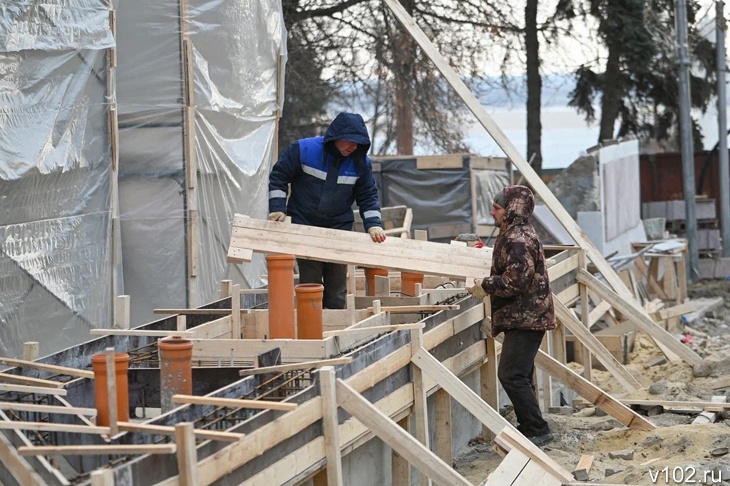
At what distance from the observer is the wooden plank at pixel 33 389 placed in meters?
5.38

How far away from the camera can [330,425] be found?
584 cm

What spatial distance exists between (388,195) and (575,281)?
345 inches

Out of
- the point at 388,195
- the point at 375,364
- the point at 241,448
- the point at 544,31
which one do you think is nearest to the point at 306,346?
the point at 375,364

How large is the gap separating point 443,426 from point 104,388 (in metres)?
3.34

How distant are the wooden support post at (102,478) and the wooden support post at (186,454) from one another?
37 centimetres

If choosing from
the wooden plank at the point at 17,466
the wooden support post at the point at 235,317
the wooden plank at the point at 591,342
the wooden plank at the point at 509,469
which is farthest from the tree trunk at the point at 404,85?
the wooden plank at the point at 17,466

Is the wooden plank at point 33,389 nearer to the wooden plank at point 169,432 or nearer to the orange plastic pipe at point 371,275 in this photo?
the wooden plank at point 169,432

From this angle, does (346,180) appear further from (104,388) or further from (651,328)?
(651,328)

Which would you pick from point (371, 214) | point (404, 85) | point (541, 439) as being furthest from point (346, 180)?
point (404, 85)

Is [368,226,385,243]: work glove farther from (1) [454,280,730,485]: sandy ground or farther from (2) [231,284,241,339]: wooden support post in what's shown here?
(1) [454,280,730,485]: sandy ground

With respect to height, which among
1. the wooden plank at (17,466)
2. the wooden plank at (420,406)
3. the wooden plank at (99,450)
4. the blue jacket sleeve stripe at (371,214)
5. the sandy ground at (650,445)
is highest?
the blue jacket sleeve stripe at (371,214)

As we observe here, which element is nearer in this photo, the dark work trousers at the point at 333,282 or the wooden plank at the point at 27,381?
the wooden plank at the point at 27,381

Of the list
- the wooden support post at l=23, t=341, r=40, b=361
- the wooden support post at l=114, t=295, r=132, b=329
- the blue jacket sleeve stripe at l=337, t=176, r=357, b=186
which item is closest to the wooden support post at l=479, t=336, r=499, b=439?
the blue jacket sleeve stripe at l=337, t=176, r=357, b=186

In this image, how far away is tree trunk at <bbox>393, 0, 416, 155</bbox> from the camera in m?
21.2
